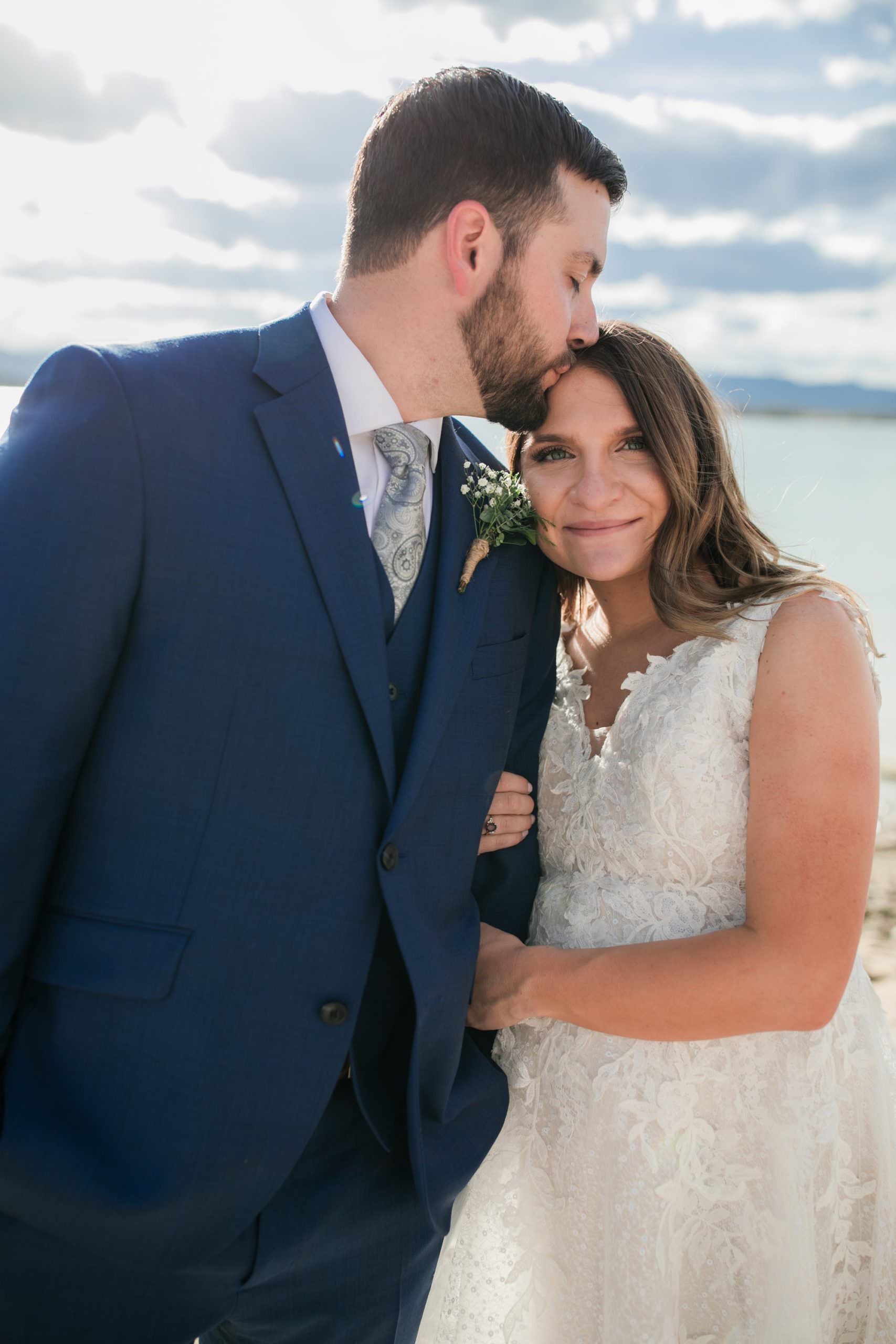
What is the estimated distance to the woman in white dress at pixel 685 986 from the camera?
192cm

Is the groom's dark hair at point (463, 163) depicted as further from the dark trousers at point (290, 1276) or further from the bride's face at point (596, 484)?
the dark trousers at point (290, 1276)

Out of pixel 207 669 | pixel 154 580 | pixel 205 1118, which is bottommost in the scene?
pixel 205 1118

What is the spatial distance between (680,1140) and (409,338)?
5.59ft

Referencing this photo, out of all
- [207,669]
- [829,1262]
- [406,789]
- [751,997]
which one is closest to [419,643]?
[406,789]

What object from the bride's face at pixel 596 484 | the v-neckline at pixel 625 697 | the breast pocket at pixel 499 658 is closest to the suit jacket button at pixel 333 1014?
the breast pocket at pixel 499 658

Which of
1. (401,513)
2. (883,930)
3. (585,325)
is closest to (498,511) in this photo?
(401,513)

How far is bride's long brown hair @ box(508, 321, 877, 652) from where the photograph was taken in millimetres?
2314

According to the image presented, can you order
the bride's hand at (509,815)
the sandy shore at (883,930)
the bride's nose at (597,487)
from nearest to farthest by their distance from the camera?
the bride's hand at (509,815) < the bride's nose at (597,487) < the sandy shore at (883,930)

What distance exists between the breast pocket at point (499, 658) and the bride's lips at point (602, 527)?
34 centimetres

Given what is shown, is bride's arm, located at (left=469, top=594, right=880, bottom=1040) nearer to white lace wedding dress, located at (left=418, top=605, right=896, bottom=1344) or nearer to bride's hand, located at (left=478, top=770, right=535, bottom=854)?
white lace wedding dress, located at (left=418, top=605, right=896, bottom=1344)

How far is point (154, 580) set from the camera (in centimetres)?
158

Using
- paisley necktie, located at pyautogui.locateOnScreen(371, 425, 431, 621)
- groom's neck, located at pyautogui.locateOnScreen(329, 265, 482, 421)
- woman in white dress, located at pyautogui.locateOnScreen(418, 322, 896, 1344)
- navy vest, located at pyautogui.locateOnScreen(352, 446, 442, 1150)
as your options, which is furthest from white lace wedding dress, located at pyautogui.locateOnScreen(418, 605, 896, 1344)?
groom's neck, located at pyautogui.locateOnScreen(329, 265, 482, 421)

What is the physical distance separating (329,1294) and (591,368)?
2.02m

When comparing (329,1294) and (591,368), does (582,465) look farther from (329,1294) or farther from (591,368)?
(329,1294)
